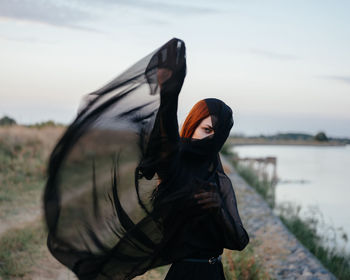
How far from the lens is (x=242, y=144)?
5816cm

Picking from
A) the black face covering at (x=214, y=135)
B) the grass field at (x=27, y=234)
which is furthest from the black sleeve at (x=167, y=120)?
the grass field at (x=27, y=234)

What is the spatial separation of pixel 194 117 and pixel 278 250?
14.5 ft

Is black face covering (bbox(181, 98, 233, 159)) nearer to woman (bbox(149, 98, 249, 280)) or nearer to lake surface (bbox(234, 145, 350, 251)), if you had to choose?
woman (bbox(149, 98, 249, 280))

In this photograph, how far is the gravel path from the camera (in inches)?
206

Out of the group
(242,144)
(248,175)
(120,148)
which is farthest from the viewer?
Result: (242,144)

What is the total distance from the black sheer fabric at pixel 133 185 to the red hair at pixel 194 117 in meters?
0.05

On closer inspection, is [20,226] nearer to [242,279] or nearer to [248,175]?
[242,279]

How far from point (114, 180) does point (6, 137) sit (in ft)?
53.2

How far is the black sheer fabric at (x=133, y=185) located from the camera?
213 centimetres

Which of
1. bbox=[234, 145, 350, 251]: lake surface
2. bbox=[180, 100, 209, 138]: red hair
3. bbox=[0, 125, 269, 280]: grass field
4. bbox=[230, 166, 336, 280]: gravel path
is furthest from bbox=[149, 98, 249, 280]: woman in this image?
bbox=[234, 145, 350, 251]: lake surface

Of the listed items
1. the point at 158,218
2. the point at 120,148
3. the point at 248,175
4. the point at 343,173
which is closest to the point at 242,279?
the point at 158,218

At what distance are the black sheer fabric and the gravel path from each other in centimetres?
324

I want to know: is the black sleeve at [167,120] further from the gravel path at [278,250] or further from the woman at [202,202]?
the gravel path at [278,250]

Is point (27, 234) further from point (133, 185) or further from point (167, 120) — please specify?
point (167, 120)
